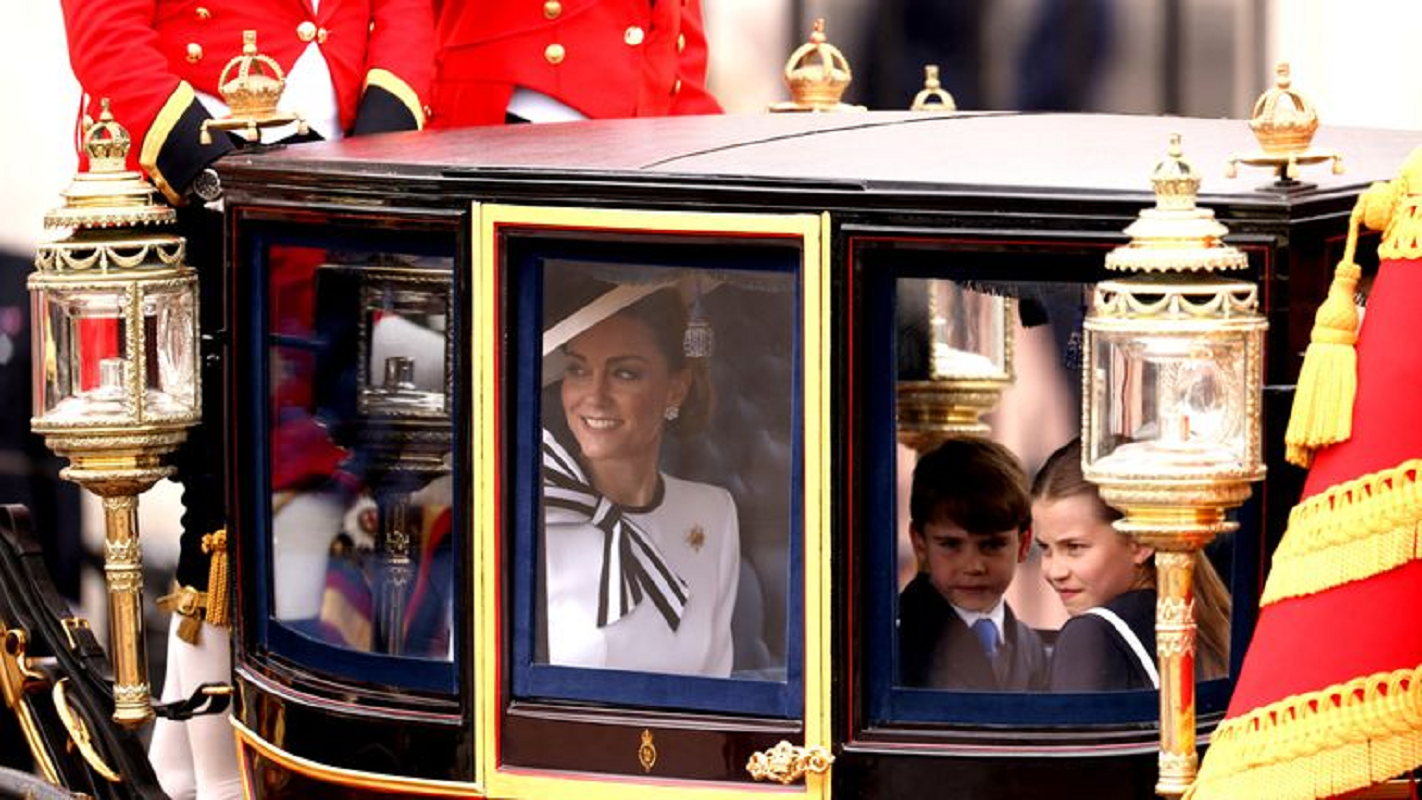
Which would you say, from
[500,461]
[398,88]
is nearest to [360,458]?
[500,461]

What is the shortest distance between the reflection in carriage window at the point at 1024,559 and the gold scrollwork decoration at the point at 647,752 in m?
0.27

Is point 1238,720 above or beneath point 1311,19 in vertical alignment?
beneath

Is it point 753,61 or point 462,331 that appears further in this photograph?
point 753,61

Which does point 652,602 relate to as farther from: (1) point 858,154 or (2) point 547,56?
(2) point 547,56

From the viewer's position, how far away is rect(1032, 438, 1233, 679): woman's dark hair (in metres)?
4.13

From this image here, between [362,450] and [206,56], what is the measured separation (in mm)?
1121

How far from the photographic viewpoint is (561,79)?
562cm

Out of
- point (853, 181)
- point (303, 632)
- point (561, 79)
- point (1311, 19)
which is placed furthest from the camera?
point (1311, 19)

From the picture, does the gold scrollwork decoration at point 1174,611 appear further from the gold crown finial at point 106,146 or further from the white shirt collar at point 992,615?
the gold crown finial at point 106,146

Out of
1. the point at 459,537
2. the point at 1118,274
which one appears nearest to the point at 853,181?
the point at 1118,274

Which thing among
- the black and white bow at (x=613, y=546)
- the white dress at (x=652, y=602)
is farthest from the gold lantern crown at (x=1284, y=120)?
the black and white bow at (x=613, y=546)

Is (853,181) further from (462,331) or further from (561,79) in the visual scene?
(561,79)

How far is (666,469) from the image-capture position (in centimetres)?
421

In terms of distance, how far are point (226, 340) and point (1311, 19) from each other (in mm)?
3245
